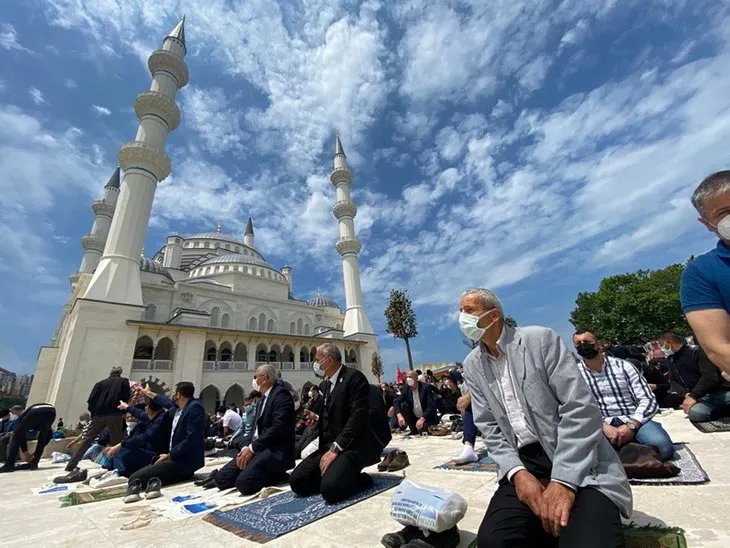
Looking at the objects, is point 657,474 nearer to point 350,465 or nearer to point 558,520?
point 558,520

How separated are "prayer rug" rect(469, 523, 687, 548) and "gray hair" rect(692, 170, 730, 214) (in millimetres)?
1537

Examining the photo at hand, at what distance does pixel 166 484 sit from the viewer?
13.4ft

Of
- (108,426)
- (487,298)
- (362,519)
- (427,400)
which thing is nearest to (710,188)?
(487,298)

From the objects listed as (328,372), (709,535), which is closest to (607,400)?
(709,535)

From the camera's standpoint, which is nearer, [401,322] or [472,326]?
[472,326]

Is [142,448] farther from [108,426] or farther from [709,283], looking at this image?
[709,283]

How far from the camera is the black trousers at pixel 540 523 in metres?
1.33

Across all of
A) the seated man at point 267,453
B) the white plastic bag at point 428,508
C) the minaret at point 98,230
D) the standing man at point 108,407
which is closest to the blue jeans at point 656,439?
the white plastic bag at point 428,508

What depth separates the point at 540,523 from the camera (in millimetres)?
1579

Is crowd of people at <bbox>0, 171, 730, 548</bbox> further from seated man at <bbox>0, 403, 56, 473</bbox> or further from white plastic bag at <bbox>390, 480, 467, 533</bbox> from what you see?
white plastic bag at <bbox>390, 480, 467, 533</bbox>

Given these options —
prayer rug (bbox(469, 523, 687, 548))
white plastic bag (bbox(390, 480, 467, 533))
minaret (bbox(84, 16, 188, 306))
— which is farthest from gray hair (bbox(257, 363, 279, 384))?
minaret (bbox(84, 16, 188, 306))

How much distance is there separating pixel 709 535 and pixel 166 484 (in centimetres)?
493

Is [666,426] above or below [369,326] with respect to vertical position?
below

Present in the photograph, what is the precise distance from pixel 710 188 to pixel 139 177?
25.9 meters
